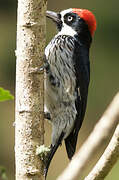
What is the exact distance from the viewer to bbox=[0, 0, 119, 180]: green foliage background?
21.8ft

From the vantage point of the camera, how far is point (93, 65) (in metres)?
6.78

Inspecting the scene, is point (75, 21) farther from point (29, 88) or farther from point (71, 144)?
point (29, 88)

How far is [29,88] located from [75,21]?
125 centimetres

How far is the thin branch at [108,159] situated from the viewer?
4.77 feet

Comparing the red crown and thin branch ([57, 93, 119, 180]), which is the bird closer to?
the red crown

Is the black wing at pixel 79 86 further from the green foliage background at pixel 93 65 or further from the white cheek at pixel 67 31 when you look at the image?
the green foliage background at pixel 93 65

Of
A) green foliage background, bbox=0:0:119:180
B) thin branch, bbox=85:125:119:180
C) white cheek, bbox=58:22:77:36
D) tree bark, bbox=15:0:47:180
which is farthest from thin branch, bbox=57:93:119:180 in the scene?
green foliage background, bbox=0:0:119:180

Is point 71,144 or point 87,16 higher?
point 87,16

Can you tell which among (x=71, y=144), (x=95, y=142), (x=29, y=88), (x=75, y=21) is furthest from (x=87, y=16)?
(x=95, y=142)

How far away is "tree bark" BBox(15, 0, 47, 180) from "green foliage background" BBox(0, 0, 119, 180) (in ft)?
14.7

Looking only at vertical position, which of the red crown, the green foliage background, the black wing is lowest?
the green foliage background

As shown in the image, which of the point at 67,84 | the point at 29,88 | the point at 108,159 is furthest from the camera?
the point at 67,84

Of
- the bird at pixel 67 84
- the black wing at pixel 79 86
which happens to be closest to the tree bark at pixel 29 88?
the bird at pixel 67 84

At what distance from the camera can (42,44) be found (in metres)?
2.12
